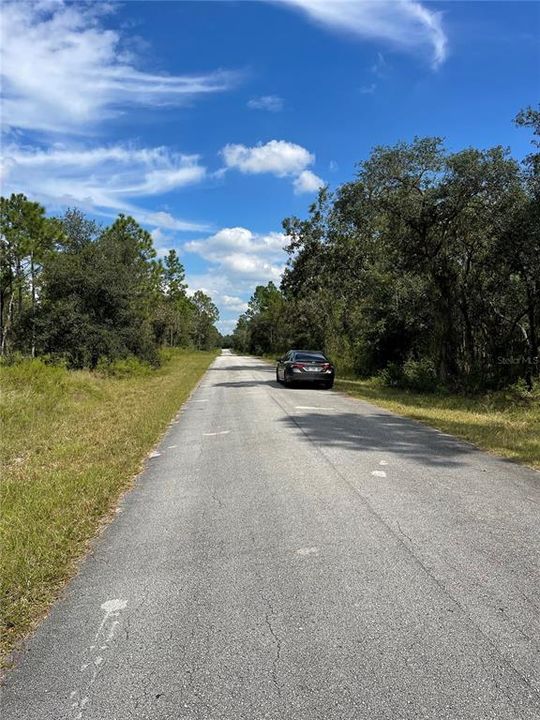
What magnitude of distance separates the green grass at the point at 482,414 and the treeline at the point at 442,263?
1894 mm

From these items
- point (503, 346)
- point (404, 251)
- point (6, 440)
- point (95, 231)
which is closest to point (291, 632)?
point (6, 440)

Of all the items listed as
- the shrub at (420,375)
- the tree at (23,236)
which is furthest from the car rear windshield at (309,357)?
the tree at (23,236)

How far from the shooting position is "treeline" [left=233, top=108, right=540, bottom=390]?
1681 cm

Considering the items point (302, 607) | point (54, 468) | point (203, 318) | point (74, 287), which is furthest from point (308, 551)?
point (203, 318)

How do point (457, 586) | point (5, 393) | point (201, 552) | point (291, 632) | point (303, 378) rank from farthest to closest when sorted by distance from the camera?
1. point (303, 378)
2. point (5, 393)
3. point (201, 552)
4. point (457, 586)
5. point (291, 632)

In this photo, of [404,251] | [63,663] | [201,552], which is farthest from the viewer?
[404,251]

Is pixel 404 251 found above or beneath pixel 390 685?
above

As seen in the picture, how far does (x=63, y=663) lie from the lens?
9.88ft

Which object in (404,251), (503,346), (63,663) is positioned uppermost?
(404,251)

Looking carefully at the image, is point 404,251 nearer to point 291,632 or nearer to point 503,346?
Answer: point 503,346

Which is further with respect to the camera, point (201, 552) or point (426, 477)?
point (426, 477)

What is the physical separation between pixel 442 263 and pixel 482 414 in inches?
287

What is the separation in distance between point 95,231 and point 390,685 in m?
38.7

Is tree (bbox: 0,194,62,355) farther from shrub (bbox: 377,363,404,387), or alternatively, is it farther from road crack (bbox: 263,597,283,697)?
road crack (bbox: 263,597,283,697)
